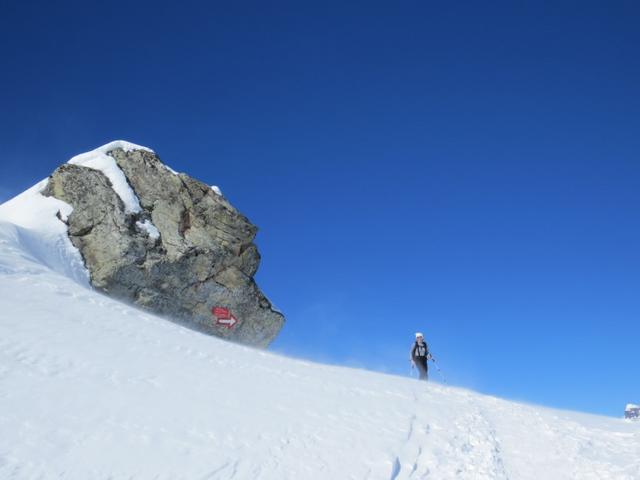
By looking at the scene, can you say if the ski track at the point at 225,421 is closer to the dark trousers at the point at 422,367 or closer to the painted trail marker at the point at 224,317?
the dark trousers at the point at 422,367

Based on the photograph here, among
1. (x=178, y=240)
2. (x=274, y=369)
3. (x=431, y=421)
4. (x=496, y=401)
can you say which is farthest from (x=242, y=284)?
(x=431, y=421)

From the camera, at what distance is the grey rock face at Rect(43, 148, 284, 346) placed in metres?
24.9

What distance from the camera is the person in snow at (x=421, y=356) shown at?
23.2m

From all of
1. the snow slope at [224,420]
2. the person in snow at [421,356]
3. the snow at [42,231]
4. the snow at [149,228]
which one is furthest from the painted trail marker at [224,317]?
the snow slope at [224,420]

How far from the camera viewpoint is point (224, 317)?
27281 mm

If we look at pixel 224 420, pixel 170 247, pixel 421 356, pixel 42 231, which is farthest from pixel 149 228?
pixel 224 420

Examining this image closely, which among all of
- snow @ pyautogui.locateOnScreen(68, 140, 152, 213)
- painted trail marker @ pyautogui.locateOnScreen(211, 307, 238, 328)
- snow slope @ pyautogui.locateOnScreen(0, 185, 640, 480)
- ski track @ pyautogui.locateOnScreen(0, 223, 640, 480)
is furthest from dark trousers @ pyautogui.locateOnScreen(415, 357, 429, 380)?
snow @ pyautogui.locateOnScreen(68, 140, 152, 213)

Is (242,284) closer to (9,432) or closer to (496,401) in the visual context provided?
(496,401)

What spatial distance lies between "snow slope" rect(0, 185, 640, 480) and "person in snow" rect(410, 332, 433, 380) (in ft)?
21.1

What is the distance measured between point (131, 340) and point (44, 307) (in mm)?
2904

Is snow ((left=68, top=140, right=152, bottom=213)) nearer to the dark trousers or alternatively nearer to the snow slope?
the snow slope

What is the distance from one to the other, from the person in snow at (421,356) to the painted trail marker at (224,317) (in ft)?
31.6

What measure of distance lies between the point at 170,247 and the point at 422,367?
13738 mm

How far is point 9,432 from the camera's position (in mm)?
7430
